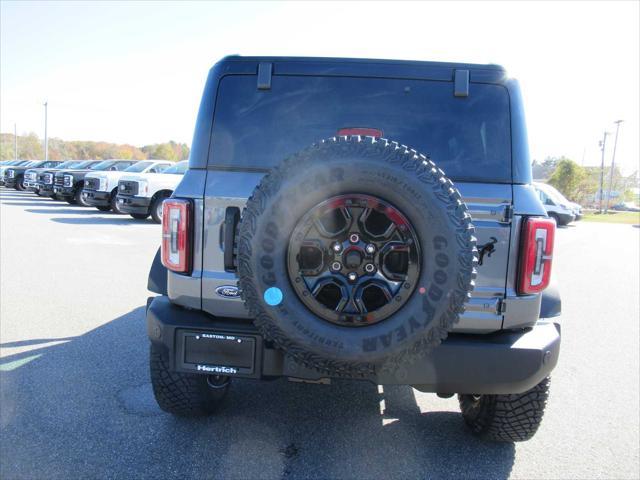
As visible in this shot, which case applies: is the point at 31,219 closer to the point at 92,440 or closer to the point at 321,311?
the point at 92,440

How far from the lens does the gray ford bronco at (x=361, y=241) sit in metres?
2.19

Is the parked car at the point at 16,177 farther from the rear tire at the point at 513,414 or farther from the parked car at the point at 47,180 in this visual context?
the rear tire at the point at 513,414

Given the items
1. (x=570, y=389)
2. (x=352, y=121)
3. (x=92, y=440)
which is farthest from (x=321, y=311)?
(x=570, y=389)

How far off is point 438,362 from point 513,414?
87 centimetres

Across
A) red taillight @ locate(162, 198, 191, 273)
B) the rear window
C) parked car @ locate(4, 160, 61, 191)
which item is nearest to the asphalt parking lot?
red taillight @ locate(162, 198, 191, 273)

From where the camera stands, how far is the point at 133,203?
14750 millimetres

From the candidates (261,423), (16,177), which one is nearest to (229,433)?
(261,423)

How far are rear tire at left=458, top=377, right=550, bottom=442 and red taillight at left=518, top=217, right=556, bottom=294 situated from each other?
67 centimetres

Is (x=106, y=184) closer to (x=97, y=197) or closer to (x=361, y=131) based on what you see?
(x=97, y=197)

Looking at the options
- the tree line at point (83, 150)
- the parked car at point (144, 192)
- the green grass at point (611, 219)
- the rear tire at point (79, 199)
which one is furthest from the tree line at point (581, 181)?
the tree line at point (83, 150)

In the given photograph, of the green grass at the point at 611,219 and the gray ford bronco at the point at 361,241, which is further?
the green grass at the point at 611,219

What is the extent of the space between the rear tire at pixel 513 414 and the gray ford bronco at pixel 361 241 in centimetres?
1

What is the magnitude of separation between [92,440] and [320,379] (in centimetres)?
151

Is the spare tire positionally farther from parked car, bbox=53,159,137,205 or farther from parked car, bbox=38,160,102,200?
parked car, bbox=38,160,102,200
